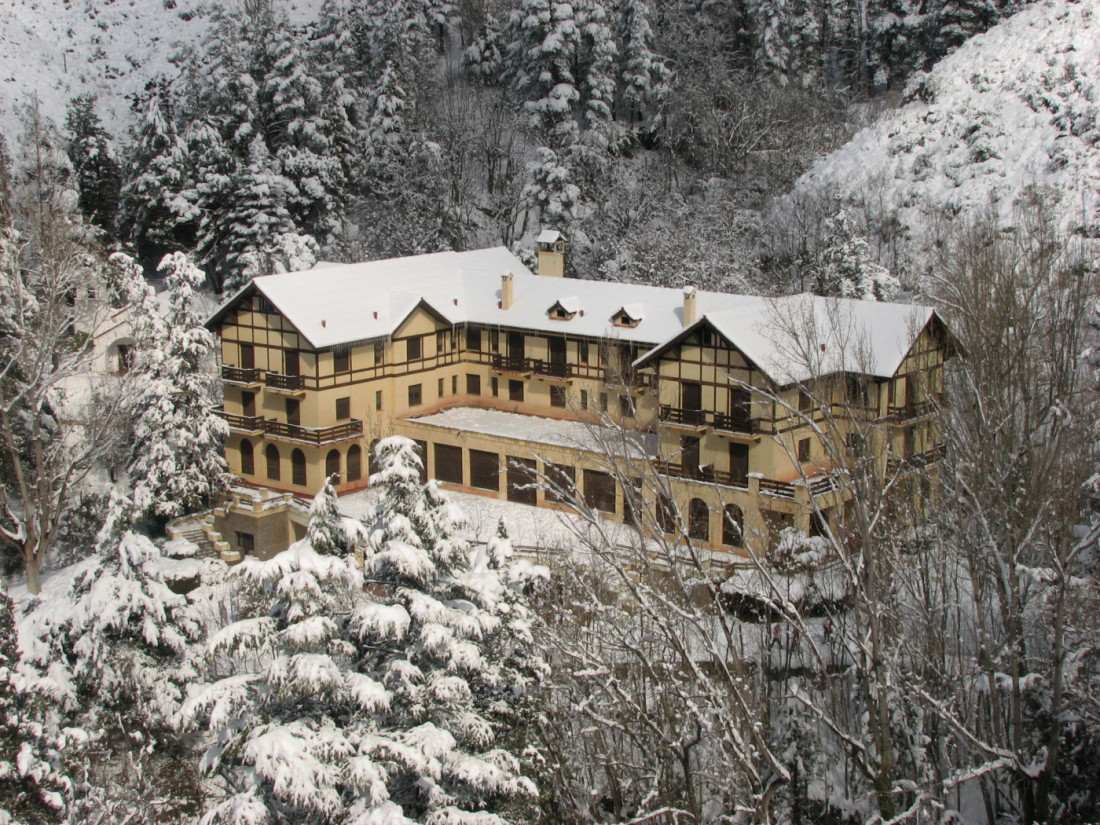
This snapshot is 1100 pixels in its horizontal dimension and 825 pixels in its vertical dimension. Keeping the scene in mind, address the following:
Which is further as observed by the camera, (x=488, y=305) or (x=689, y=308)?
(x=488, y=305)

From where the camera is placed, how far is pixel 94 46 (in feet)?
263

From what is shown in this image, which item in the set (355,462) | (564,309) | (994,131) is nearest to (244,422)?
(355,462)

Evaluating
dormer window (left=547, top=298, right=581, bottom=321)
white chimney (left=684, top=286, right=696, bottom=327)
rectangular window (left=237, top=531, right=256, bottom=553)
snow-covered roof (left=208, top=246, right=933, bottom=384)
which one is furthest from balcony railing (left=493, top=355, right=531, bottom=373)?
rectangular window (left=237, top=531, right=256, bottom=553)

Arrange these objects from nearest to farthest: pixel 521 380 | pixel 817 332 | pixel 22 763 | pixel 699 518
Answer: pixel 22 763 → pixel 817 332 → pixel 699 518 → pixel 521 380

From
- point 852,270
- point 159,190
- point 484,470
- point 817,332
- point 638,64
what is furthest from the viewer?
point 638,64

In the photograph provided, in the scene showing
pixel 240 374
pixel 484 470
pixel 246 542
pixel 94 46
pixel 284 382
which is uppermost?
pixel 94 46

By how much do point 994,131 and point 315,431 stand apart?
33576mm

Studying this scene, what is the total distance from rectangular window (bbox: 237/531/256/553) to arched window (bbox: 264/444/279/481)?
2918 mm

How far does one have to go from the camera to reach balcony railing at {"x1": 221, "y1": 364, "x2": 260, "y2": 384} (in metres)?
39.4

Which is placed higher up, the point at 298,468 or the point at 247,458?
the point at 247,458

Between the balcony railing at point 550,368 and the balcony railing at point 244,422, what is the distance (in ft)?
32.8

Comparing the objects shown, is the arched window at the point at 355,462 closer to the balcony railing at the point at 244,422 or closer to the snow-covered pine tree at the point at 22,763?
the balcony railing at the point at 244,422

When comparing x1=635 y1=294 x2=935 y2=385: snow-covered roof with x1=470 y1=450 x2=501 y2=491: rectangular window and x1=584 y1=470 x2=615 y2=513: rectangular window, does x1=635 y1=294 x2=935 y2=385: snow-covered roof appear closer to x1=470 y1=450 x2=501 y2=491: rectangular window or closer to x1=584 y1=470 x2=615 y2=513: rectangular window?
x1=584 y1=470 x2=615 y2=513: rectangular window

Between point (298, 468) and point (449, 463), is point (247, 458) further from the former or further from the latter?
point (449, 463)
